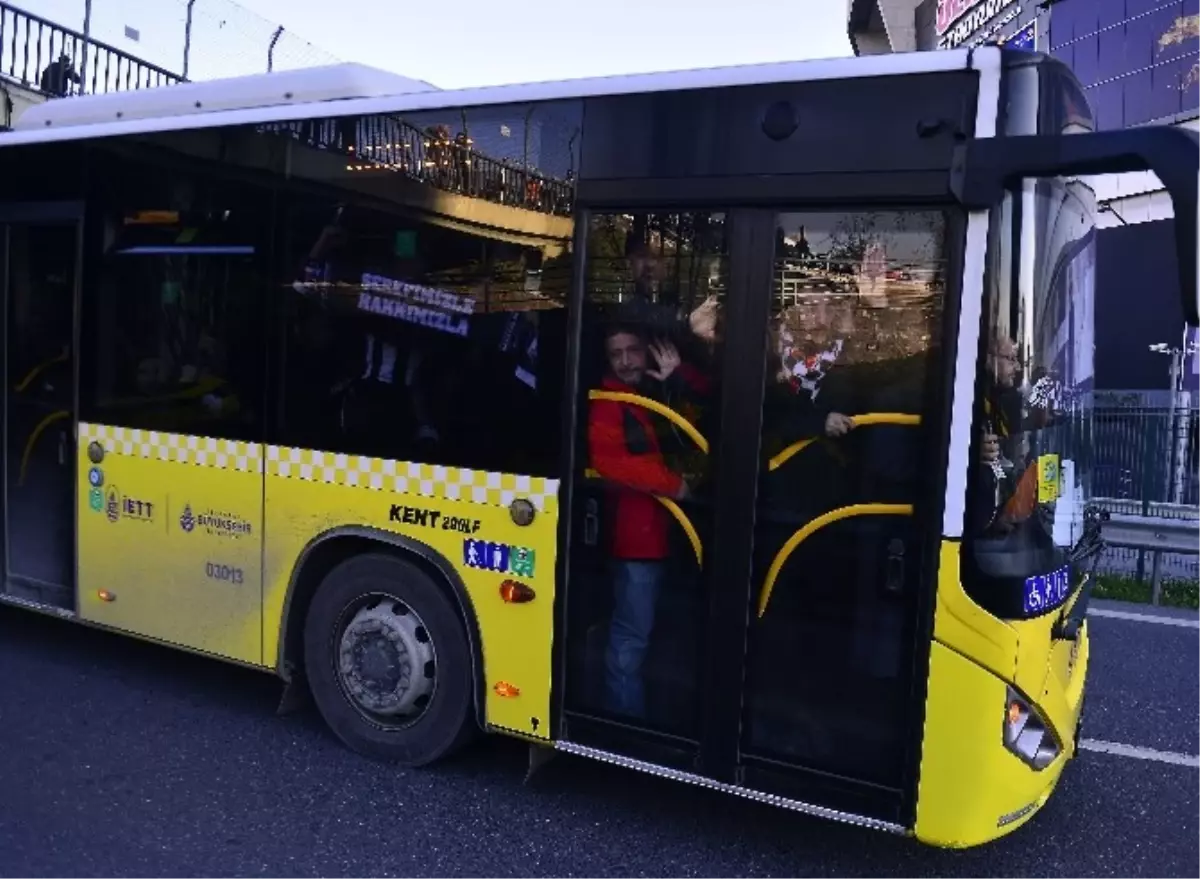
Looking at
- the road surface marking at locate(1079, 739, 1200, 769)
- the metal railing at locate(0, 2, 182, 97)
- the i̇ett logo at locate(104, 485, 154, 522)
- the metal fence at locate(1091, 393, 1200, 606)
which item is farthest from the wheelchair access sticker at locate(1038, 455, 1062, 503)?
the metal railing at locate(0, 2, 182, 97)

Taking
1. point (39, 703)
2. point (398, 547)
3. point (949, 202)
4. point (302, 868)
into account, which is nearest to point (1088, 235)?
point (949, 202)

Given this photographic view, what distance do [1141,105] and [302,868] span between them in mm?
16170

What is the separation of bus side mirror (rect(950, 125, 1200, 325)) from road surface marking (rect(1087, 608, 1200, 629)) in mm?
5477

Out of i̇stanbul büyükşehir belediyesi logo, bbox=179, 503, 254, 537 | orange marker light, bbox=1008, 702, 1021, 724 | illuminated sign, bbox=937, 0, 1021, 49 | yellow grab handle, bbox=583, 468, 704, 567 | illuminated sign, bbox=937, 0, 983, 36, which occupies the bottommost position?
orange marker light, bbox=1008, 702, 1021, 724

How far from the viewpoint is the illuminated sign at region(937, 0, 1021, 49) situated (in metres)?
18.6

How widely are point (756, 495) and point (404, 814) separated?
191cm

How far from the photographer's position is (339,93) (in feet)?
16.3

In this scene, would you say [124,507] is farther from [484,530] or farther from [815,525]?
[815,525]

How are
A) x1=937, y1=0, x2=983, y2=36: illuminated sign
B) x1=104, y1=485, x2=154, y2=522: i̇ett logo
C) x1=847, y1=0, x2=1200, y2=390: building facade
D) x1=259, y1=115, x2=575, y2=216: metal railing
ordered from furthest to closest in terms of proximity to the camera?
1. x1=937, y1=0, x2=983, y2=36: illuminated sign
2. x1=847, y1=0, x2=1200, y2=390: building facade
3. x1=104, y1=485, x2=154, y2=522: i̇ett logo
4. x1=259, y1=115, x2=575, y2=216: metal railing

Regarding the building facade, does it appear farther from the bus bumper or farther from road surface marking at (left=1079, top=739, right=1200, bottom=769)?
the bus bumper

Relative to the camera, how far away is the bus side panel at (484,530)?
424cm

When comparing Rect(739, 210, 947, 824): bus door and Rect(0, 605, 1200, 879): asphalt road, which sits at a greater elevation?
Rect(739, 210, 947, 824): bus door

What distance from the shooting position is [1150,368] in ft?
55.3

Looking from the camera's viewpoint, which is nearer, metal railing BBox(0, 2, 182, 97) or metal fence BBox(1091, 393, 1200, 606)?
metal fence BBox(1091, 393, 1200, 606)
